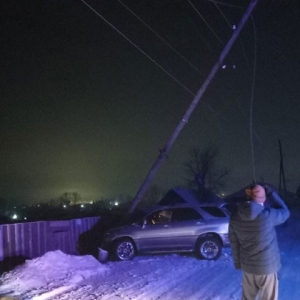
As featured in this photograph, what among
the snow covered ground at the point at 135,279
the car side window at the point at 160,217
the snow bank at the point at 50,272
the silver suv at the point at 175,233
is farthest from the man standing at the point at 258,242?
the car side window at the point at 160,217

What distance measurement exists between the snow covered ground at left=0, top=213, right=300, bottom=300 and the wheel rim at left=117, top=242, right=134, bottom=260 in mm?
267

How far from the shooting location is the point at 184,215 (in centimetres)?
1550

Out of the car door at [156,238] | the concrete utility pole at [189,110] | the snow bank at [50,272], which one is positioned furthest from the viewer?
the concrete utility pole at [189,110]

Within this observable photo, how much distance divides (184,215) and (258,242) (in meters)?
10.4

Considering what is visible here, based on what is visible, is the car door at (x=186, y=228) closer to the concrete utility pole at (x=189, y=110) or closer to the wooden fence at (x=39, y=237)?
the wooden fence at (x=39, y=237)

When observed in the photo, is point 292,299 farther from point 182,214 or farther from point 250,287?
point 182,214

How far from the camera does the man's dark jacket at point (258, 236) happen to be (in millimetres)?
5121

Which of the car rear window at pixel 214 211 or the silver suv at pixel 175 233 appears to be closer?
the silver suv at pixel 175 233

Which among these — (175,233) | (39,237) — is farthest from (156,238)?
(39,237)

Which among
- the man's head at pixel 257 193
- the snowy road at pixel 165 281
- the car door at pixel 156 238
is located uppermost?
the man's head at pixel 257 193

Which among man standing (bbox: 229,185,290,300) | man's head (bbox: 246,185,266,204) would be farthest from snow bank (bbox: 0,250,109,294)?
man's head (bbox: 246,185,266,204)

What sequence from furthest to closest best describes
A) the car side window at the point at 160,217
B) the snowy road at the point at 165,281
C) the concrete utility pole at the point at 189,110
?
the concrete utility pole at the point at 189,110
the car side window at the point at 160,217
the snowy road at the point at 165,281

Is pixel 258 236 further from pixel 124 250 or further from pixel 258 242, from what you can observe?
pixel 124 250

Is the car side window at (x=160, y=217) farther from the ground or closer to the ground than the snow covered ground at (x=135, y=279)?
farther from the ground
